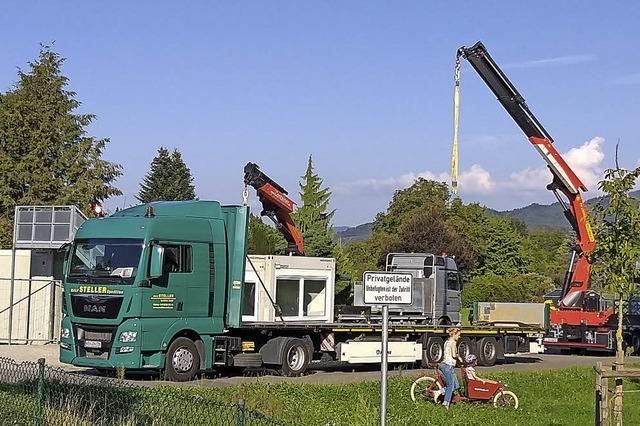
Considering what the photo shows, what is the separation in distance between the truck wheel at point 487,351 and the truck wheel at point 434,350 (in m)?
2.00

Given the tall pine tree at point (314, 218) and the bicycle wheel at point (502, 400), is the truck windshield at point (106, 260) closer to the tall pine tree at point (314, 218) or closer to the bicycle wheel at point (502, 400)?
the bicycle wheel at point (502, 400)

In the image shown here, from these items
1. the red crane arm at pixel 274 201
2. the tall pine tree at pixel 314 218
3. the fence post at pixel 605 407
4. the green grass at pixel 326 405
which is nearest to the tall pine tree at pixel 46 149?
the tall pine tree at pixel 314 218

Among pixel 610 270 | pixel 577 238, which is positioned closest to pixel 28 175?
pixel 577 238

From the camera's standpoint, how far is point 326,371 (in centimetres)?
2684

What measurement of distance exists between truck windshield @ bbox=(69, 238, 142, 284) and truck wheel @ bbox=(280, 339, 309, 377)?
15.5 feet

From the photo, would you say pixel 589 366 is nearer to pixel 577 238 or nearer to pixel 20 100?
pixel 577 238

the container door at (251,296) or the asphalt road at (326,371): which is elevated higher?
the container door at (251,296)

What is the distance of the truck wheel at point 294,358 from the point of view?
2417cm

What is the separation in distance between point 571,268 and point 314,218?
3948cm

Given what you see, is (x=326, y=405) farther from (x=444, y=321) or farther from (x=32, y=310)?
(x=32, y=310)

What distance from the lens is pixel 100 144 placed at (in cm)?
5847

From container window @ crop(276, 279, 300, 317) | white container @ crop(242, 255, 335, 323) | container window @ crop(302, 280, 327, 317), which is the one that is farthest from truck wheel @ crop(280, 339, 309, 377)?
container window @ crop(302, 280, 327, 317)

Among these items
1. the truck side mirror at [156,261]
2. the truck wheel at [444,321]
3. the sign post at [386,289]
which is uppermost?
the truck side mirror at [156,261]

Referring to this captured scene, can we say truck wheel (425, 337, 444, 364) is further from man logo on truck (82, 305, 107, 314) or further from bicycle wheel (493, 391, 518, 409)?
man logo on truck (82, 305, 107, 314)
